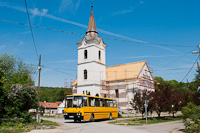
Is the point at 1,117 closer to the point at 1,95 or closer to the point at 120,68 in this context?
the point at 1,95

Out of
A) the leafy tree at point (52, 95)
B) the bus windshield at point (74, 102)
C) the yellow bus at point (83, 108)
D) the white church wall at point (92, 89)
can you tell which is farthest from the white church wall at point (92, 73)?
the leafy tree at point (52, 95)

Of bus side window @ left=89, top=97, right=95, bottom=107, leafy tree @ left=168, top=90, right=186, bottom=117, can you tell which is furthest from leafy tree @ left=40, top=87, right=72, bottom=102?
leafy tree @ left=168, top=90, right=186, bottom=117

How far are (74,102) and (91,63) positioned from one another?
2198cm

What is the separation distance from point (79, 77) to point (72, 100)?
75.9 ft

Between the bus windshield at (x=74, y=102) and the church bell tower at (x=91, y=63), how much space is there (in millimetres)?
19733

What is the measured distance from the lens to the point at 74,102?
2088cm

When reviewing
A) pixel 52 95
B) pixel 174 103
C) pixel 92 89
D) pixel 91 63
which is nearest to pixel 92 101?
pixel 174 103

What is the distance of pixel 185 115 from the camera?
43.1 feet

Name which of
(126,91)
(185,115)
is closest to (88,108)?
(185,115)

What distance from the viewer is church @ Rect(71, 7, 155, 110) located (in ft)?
135

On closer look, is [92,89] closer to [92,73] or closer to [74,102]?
[92,73]

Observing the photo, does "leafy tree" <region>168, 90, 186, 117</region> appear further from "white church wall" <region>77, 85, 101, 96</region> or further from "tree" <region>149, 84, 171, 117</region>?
"white church wall" <region>77, 85, 101, 96</region>

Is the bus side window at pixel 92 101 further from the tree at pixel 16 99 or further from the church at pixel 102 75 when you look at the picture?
the church at pixel 102 75

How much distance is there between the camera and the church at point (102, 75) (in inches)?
1620
